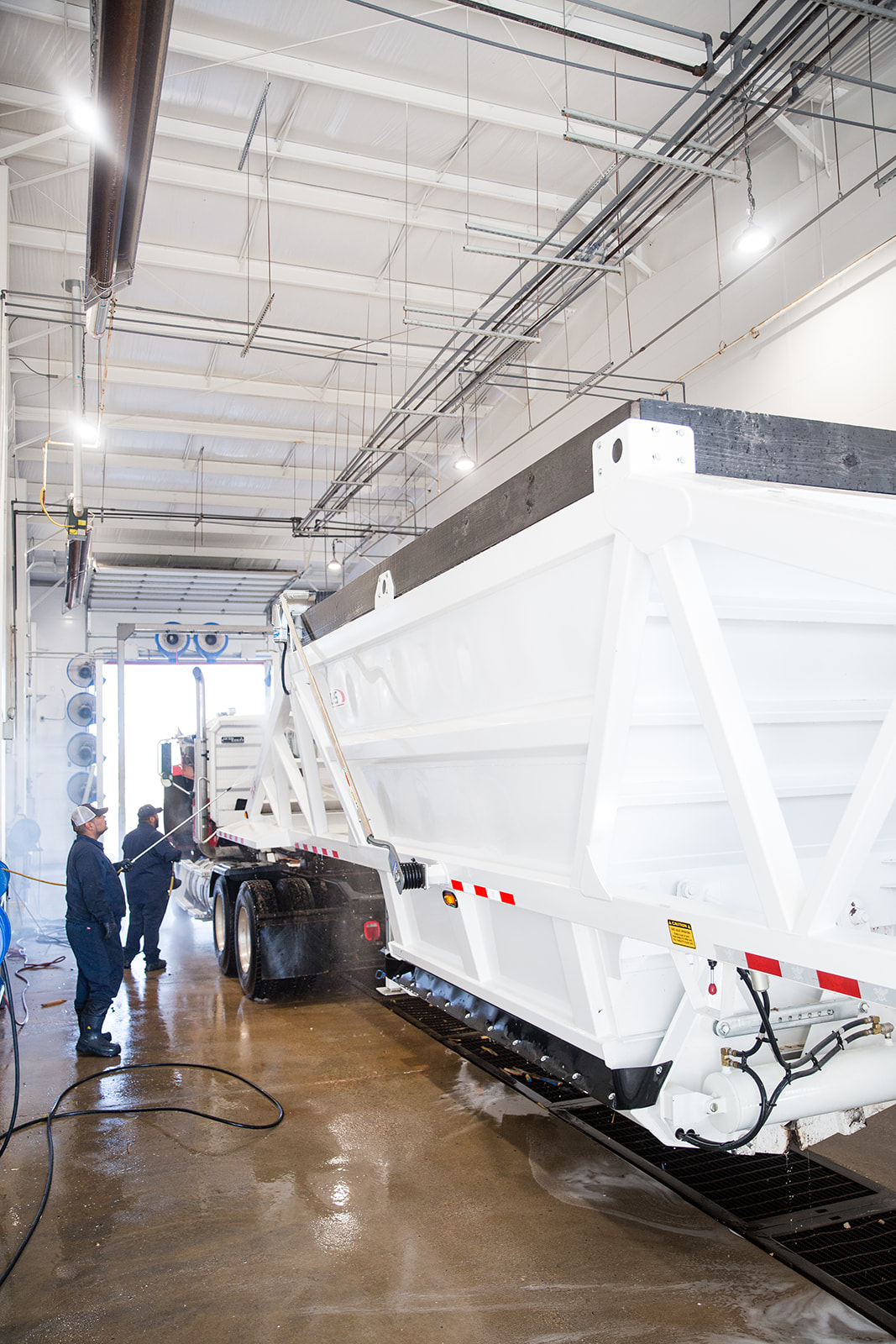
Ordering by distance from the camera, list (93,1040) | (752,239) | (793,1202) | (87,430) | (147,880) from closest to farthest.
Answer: (793,1202) → (93,1040) → (752,239) → (147,880) → (87,430)

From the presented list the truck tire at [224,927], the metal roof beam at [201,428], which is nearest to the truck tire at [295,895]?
the truck tire at [224,927]

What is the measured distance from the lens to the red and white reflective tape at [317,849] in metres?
5.95

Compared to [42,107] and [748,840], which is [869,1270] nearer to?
[748,840]

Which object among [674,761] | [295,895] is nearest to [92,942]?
[295,895]

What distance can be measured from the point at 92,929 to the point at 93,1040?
746mm

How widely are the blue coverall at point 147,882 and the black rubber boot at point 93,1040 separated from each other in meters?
2.65

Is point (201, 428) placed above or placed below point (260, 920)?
above

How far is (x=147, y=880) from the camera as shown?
9.16 m

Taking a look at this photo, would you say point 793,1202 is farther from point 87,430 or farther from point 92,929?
point 87,430

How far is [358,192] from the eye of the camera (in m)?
10.6

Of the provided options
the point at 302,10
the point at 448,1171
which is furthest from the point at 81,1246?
the point at 302,10

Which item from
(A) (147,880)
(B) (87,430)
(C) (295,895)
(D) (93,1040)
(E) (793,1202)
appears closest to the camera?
(E) (793,1202)

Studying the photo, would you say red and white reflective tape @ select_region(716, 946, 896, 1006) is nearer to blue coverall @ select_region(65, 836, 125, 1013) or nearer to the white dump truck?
the white dump truck

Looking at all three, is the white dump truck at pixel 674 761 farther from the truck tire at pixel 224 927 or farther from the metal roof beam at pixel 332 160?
the metal roof beam at pixel 332 160
